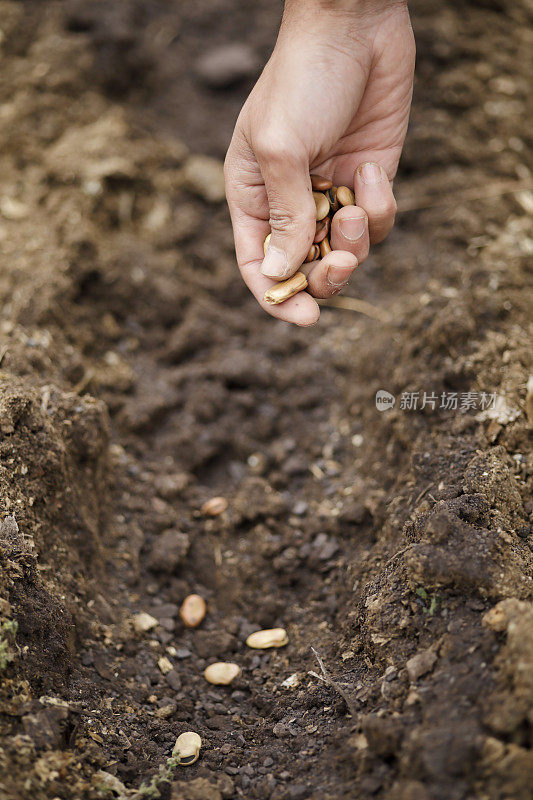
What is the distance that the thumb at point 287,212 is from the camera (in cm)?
190

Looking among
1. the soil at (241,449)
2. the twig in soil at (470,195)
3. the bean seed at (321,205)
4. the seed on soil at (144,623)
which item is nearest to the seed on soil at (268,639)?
the soil at (241,449)

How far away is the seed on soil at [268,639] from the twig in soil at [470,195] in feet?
7.73

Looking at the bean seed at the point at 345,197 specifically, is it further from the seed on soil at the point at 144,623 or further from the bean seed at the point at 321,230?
the seed on soil at the point at 144,623

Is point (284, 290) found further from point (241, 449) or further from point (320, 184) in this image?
point (241, 449)

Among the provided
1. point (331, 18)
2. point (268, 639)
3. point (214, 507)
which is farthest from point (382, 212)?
point (268, 639)

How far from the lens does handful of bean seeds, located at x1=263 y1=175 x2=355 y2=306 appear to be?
2.02 metres

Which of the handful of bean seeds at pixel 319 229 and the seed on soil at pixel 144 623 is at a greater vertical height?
the handful of bean seeds at pixel 319 229

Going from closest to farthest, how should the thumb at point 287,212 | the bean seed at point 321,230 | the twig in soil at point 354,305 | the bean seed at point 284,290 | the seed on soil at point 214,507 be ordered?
the thumb at point 287,212
the bean seed at point 284,290
the bean seed at point 321,230
the seed on soil at point 214,507
the twig in soil at point 354,305

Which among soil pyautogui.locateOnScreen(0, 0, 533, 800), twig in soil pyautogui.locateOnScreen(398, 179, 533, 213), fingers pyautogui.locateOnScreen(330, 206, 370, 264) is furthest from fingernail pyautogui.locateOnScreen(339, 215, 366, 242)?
twig in soil pyautogui.locateOnScreen(398, 179, 533, 213)

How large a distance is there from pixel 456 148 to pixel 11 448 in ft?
9.37

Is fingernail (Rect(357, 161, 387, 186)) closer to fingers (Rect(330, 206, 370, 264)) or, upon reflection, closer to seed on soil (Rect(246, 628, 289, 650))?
fingers (Rect(330, 206, 370, 264))

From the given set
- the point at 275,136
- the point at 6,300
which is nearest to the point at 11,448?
the point at 6,300

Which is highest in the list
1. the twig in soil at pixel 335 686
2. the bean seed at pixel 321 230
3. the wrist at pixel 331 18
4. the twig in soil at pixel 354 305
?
the wrist at pixel 331 18

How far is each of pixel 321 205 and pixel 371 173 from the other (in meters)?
0.22
